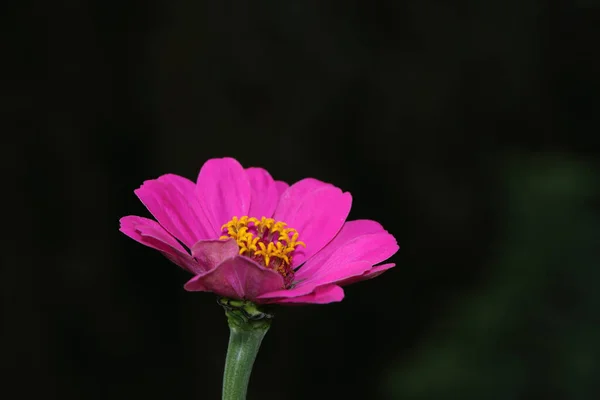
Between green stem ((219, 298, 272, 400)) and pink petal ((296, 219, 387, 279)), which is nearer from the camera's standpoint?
green stem ((219, 298, 272, 400))

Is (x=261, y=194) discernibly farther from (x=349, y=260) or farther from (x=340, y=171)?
(x=340, y=171)

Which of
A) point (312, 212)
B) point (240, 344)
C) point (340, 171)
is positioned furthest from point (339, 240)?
point (340, 171)

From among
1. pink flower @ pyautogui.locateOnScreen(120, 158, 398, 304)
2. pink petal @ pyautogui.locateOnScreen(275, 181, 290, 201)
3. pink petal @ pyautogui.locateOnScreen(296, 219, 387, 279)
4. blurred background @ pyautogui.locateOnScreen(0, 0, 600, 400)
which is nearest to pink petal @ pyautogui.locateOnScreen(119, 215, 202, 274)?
pink flower @ pyautogui.locateOnScreen(120, 158, 398, 304)

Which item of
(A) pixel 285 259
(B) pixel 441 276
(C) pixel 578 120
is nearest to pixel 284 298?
(A) pixel 285 259

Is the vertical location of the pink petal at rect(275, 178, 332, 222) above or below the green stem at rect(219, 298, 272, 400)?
above

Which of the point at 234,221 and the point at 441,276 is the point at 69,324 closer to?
the point at 441,276

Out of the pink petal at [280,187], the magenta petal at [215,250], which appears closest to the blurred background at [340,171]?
the pink petal at [280,187]

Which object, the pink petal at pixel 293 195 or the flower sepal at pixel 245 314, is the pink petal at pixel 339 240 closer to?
the pink petal at pixel 293 195

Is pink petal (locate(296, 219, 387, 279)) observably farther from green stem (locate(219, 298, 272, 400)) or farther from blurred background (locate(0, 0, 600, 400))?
blurred background (locate(0, 0, 600, 400))
